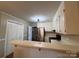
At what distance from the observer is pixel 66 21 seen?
7.42ft

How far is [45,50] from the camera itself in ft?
6.54

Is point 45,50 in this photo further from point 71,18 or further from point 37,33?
point 37,33

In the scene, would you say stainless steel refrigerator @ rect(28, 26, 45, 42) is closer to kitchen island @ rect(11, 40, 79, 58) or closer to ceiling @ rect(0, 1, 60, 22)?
ceiling @ rect(0, 1, 60, 22)

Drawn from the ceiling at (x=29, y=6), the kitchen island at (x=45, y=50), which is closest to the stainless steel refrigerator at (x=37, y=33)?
the ceiling at (x=29, y=6)

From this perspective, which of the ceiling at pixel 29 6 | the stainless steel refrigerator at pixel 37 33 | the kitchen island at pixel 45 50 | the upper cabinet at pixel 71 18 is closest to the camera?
the kitchen island at pixel 45 50

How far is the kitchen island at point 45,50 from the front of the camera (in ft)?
5.66

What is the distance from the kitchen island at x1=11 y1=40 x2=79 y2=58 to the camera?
1725 mm

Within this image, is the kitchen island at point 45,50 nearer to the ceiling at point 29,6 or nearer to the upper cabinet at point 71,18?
the upper cabinet at point 71,18

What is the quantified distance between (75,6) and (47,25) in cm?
469

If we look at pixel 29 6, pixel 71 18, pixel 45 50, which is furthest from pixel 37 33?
pixel 45 50

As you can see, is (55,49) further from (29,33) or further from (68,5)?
(29,33)

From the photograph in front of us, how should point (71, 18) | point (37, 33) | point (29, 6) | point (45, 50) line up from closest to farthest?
point (45, 50)
point (71, 18)
point (29, 6)
point (37, 33)

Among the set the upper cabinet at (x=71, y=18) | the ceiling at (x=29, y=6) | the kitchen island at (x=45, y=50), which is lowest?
the kitchen island at (x=45, y=50)

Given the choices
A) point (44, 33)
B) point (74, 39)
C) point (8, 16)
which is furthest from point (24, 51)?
point (44, 33)
